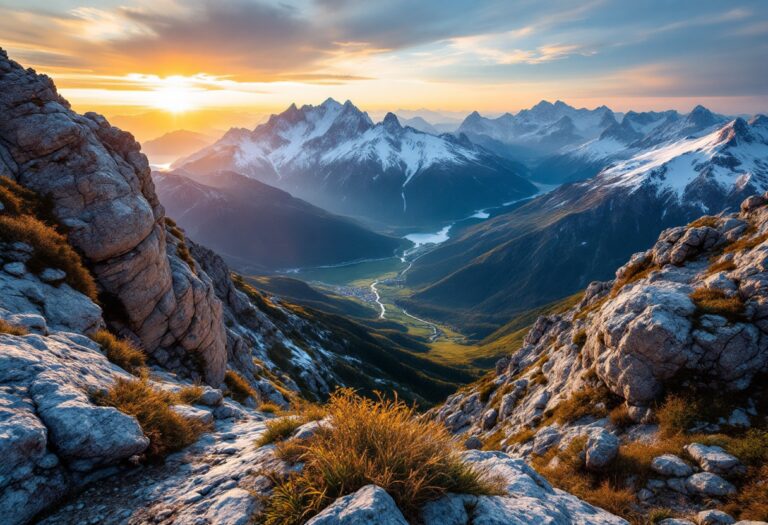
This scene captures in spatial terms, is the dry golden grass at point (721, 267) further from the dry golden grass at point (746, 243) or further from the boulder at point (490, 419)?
the boulder at point (490, 419)

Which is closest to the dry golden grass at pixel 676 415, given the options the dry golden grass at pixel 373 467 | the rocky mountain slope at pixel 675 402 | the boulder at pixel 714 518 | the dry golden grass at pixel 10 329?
the rocky mountain slope at pixel 675 402

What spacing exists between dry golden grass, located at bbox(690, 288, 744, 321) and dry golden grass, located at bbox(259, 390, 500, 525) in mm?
15432

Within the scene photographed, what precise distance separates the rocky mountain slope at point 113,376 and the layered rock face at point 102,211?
0.09 m

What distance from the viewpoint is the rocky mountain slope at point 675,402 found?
13031 millimetres

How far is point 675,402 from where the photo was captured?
1661 centimetres

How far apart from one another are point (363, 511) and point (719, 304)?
19516 millimetres

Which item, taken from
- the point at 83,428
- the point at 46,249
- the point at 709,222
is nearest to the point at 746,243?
the point at 709,222

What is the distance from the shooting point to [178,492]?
915 centimetres

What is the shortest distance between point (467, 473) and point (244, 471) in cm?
535

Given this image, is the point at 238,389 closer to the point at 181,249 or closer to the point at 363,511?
the point at 181,249

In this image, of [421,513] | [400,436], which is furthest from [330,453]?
[421,513]

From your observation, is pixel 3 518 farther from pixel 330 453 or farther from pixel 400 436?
pixel 400 436

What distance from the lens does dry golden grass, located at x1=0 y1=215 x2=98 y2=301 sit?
1842cm

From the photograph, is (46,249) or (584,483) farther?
(46,249)
